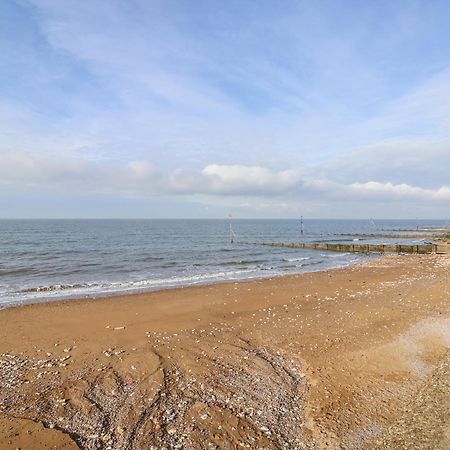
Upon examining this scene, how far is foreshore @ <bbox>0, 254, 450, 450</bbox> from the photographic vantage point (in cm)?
709

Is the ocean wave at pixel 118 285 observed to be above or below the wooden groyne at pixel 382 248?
above

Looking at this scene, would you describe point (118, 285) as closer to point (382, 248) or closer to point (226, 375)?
point (226, 375)

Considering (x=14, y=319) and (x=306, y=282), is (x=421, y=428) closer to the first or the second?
(x=14, y=319)

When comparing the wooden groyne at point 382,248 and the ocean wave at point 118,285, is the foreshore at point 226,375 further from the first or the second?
the wooden groyne at point 382,248

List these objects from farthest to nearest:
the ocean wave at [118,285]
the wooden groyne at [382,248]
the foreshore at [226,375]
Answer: the wooden groyne at [382,248] < the ocean wave at [118,285] < the foreshore at [226,375]

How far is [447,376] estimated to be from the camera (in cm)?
923

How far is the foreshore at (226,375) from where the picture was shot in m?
7.09

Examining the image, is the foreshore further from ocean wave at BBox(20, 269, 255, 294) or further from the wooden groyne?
the wooden groyne

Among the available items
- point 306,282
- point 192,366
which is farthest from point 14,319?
point 306,282

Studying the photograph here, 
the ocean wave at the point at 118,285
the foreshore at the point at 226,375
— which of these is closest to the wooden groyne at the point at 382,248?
the ocean wave at the point at 118,285

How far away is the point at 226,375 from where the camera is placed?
32.2 ft

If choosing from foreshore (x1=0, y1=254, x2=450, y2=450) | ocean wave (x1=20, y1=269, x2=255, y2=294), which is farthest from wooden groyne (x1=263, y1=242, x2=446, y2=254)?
foreshore (x1=0, y1=254, x2=450, y2=450)

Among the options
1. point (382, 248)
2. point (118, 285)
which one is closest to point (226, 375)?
point (118, 285)

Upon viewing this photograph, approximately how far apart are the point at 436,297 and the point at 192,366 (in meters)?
15.8
